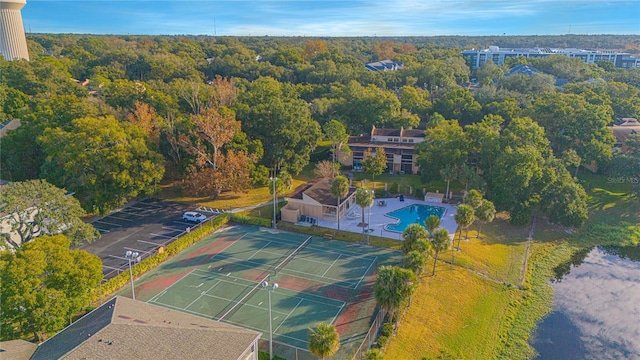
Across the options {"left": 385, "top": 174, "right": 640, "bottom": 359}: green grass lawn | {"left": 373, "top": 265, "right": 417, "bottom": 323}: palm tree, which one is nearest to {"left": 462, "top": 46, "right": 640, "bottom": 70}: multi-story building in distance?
{"left": 385, "top": 174, "right": 640, "bottom": 359}: green grass lawn

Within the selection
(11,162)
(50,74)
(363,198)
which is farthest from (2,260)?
(50,74)

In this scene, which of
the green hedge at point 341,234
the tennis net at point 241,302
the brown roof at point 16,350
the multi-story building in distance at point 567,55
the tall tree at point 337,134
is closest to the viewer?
the brown roof at point 16,350

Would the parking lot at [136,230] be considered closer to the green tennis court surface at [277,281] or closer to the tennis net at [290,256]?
the green tennis court surface at [277,281]

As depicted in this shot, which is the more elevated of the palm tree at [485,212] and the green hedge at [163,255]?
the palm tree at [485,212]

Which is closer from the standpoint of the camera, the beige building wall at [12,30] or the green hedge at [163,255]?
the green hedge at [163,255]

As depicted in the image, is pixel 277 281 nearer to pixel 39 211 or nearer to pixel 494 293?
pixel 494 293

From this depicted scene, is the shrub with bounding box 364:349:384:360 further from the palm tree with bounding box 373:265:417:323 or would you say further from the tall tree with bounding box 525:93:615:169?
the tall tree with bounding box 525:93:615:169

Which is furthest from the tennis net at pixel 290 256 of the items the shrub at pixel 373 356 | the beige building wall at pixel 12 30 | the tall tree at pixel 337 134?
the beige building wall at pixel 12 30

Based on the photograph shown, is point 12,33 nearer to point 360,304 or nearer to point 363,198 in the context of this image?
point 363,198
